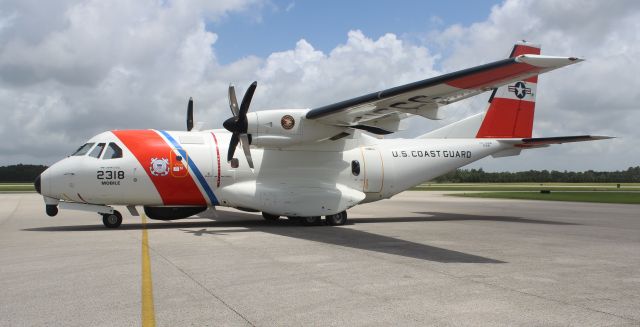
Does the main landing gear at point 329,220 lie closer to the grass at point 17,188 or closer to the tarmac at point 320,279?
the tarmac at point 320,279

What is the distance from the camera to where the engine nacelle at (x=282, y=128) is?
47.9 feet

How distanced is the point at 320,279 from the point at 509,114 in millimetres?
14788

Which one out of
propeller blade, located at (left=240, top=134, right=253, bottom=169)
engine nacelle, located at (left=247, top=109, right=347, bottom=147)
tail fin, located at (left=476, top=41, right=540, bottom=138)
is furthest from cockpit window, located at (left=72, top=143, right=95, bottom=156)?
tail fin, located at (left=476, top=41, right=540, bottom=138)

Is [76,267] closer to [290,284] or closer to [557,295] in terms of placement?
[290,284]

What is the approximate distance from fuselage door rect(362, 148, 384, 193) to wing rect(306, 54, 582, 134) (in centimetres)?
271

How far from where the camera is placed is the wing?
1040 centimetres

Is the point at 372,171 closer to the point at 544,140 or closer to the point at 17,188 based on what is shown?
the point at 544,140

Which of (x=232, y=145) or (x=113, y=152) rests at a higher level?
(x=232, y=145)

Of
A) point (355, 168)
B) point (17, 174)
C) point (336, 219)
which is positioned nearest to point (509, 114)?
point (355, 168)

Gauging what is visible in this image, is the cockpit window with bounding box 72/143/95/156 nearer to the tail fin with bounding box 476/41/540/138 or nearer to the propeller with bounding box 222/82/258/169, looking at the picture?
the propeller with bounding box 222/82/258/169

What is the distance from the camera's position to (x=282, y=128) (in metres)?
14.7

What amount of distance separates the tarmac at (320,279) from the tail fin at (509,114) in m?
6.36

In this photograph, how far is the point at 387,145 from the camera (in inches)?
728

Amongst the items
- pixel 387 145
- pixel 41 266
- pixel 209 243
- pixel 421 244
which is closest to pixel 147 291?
pixel 41 266
